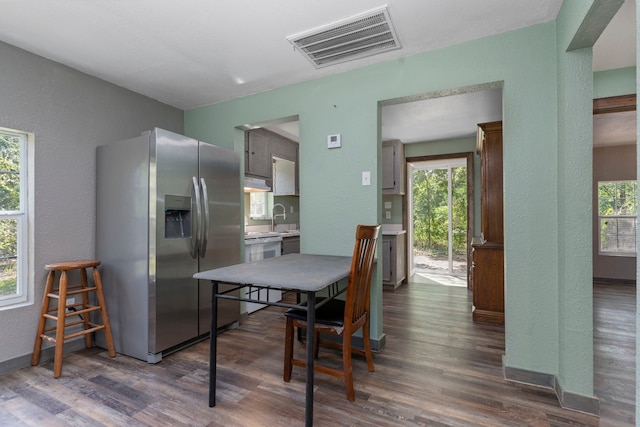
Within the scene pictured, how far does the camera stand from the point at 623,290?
4793 mm

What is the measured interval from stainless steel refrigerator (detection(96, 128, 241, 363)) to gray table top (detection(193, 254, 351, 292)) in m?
0.80

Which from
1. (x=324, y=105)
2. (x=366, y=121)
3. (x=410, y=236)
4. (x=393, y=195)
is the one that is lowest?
(x=410, y=236)

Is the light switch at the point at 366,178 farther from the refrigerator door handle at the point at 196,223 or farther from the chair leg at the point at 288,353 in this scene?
the refrigerator door handle at the point at 196,223

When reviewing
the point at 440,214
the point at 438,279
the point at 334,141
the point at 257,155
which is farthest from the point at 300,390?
the point at 440,214

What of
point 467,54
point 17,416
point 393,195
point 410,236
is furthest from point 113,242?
point 410,236

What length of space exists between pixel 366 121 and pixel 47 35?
238cm

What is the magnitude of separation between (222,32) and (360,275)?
1912mm

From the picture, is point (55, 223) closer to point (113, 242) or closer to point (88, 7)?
point (113, 242)

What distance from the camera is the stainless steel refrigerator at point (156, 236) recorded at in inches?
95.0

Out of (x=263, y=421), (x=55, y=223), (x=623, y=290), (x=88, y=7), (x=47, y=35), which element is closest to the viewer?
(x=263, y=421)

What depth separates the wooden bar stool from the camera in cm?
223

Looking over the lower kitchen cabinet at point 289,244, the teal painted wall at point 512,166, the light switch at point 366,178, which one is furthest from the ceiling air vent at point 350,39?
the lower kitchen cabinet at point 289,244

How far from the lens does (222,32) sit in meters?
2.14

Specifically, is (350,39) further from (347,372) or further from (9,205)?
(9,205)
